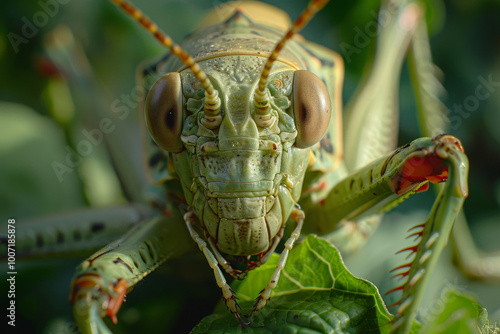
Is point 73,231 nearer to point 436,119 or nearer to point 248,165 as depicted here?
point 248,165

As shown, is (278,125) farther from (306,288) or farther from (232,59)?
(306,288)

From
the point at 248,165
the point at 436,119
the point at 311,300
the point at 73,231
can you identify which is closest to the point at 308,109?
the point at 248,165

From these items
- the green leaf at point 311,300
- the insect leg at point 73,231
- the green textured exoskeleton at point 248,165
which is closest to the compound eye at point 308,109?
the green textured exoskeleton at point 248,165

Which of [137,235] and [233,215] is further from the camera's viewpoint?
[137,235]

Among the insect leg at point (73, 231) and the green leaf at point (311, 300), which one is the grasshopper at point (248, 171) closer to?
Answer: the green leaf at point (311, 300)

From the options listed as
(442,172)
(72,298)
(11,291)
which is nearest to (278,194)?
(442,172)

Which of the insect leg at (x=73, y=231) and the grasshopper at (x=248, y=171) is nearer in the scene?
the grasshopper at (x=248, y=171)
